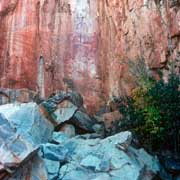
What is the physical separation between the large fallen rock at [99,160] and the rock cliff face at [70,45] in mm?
3908

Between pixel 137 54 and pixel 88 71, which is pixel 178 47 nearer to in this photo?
pixel 137 54

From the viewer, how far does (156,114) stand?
10.7 m

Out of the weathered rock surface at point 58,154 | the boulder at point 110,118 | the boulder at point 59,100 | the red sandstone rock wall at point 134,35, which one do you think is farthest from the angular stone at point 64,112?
the red sandstone rock wall at point 134,35

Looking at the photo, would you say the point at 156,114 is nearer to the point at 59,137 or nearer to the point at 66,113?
the point at 59,137

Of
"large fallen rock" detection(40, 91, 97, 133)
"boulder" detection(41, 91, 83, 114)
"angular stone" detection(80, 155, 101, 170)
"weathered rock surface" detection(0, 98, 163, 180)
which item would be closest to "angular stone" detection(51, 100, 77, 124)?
"large fallen rock" detection(40, 91, 97, 133)

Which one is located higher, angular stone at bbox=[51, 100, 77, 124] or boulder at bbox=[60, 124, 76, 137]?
angular stone at bbox=[51, 100, 77, 124]

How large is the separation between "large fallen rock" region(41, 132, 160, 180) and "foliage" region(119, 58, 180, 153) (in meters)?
0.65

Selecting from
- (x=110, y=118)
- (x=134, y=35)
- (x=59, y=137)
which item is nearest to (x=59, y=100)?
(x=110, y=118)

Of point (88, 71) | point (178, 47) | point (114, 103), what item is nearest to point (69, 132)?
point (114, 103)

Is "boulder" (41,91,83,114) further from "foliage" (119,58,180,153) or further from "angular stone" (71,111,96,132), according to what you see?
"foliage" (119,58,180,153)

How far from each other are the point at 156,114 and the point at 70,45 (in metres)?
6.01

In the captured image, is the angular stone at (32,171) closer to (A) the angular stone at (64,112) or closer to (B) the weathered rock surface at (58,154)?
(B) the weathered rock surface at (58,154)

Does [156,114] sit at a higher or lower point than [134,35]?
lower

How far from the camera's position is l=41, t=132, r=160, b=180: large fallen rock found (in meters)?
9.48
